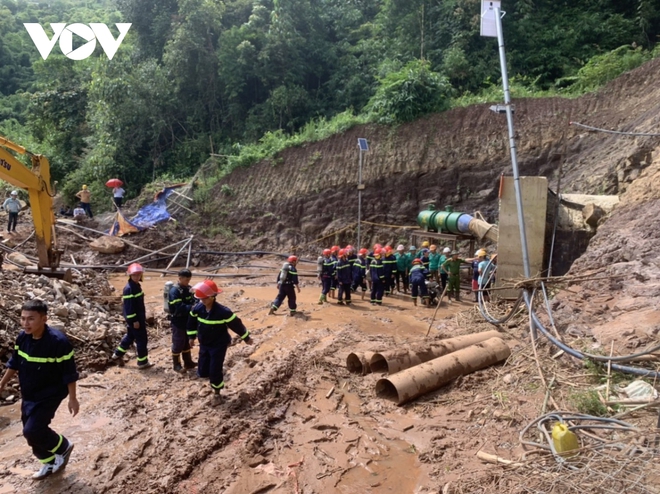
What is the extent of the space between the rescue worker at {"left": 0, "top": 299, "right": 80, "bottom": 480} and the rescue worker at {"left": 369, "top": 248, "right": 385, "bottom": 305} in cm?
875

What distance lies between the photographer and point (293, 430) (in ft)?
17.9

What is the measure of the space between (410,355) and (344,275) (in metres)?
5.75

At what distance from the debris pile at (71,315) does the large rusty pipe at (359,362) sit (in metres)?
3.96

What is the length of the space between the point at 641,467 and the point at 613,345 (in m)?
2.20

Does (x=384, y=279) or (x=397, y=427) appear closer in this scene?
(x=397, y=427)

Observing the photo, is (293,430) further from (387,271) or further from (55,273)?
(387,271)

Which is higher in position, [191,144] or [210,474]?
[191,144]

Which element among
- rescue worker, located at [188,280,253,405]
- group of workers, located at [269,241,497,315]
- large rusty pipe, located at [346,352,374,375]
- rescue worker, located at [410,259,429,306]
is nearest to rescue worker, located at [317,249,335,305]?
group of workers, located at [269,241,497,315]

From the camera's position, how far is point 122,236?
1858 cm

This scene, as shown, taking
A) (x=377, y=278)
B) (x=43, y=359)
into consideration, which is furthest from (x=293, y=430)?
(x=377, y=278)

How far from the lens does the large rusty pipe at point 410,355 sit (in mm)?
6660

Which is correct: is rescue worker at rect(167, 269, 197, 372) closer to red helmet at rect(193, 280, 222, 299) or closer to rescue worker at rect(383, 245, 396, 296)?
red helmet at rect(193, 280, 222, 299)

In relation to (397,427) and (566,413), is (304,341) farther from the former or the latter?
(566,413)

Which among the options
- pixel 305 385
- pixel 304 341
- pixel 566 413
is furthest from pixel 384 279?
pixel 566 413
